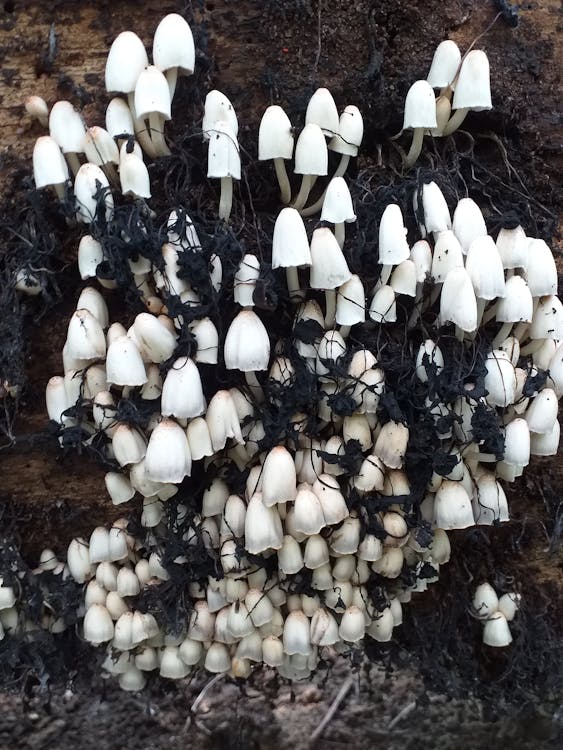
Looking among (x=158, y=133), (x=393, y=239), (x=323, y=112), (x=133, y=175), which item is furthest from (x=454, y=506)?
(x=158, y=133)

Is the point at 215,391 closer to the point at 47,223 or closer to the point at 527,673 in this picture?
the point at 47,223

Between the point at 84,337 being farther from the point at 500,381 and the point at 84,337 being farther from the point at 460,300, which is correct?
the point at 500,381

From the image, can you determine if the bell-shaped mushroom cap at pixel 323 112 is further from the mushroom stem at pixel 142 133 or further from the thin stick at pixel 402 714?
the thin stick at pixel 402 714

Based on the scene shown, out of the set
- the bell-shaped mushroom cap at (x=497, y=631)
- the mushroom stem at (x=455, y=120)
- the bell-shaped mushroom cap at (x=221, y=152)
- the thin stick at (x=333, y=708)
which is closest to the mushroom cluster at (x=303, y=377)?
the bell-shaped mushroom cap at (x=221, y=152)

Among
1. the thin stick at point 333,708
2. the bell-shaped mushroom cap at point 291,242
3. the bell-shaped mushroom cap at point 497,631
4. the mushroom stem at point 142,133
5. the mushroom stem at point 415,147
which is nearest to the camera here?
the bell-shaped mushroom cap at point 291,242

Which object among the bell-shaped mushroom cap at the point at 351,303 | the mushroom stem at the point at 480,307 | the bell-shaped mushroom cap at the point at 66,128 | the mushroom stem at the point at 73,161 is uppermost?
the mushroom stem at the point at 480,307

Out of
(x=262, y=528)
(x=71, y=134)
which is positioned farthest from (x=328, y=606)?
(x=71, y=134)
